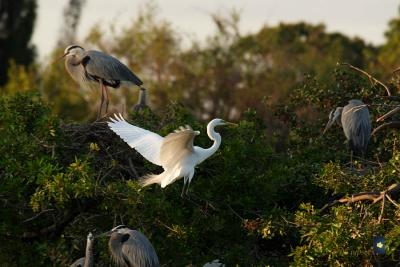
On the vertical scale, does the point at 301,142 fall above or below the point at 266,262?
above

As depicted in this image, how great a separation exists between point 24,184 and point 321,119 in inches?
182

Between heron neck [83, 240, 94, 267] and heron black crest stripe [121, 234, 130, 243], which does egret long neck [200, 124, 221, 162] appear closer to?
heron black crest stripe [121, 234, 130, 243]

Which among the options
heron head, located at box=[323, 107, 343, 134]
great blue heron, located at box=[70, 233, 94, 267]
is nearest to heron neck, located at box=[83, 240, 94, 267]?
great blue heron, located at box=[70, 233, 94, 267]

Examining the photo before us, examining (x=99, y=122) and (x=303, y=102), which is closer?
(x=99, y=122)

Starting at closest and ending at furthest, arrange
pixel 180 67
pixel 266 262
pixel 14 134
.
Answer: pixel 266 262, pixel 14 134, pixel 180 67

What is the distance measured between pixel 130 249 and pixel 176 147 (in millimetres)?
1146

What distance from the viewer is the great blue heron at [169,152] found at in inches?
400

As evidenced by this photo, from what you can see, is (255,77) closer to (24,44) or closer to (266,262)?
(24,44)

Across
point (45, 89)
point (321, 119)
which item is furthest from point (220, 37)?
point (321, 119)

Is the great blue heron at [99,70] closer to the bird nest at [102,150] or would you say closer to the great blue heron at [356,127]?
the bird nest at [102,150]

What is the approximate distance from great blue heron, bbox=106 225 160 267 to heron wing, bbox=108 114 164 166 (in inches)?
30.1

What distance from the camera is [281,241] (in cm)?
1157

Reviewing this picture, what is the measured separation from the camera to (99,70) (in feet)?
47.1

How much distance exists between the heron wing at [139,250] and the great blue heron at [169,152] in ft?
2.26
